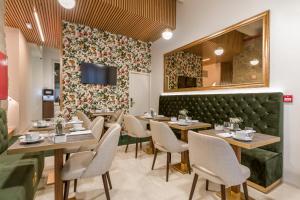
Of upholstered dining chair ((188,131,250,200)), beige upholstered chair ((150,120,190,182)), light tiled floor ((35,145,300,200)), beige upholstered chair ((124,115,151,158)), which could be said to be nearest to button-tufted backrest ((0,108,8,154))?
light tiled floor ((35,145,300,200))

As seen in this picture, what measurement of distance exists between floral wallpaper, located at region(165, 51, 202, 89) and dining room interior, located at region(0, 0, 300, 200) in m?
0.03

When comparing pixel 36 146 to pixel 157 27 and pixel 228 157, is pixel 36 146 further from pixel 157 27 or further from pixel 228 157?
pixel 157 27

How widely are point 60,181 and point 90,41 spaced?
168 inches

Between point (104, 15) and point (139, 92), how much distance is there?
8.63 feet

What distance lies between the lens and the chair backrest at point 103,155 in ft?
5.64

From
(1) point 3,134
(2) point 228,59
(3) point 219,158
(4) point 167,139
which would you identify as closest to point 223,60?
(2) point 228,59

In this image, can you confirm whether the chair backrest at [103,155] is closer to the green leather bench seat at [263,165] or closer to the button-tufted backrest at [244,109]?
the green leather bench seat at [263,165]

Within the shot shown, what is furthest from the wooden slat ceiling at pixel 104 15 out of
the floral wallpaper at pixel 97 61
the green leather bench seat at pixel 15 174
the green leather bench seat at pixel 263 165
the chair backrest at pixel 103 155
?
the green leather bench seat at pixel 263 165

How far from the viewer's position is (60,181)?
1.73 meters

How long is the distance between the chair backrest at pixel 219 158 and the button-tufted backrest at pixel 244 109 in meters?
1.41

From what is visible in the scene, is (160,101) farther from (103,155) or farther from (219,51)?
(103,155)

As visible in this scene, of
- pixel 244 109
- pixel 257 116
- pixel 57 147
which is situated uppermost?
pixel 244 109

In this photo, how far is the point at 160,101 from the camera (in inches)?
214

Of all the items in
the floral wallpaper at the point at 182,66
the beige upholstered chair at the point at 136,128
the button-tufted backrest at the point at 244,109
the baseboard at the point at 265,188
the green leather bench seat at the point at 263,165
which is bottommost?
the baseboard at the point at 265,188
